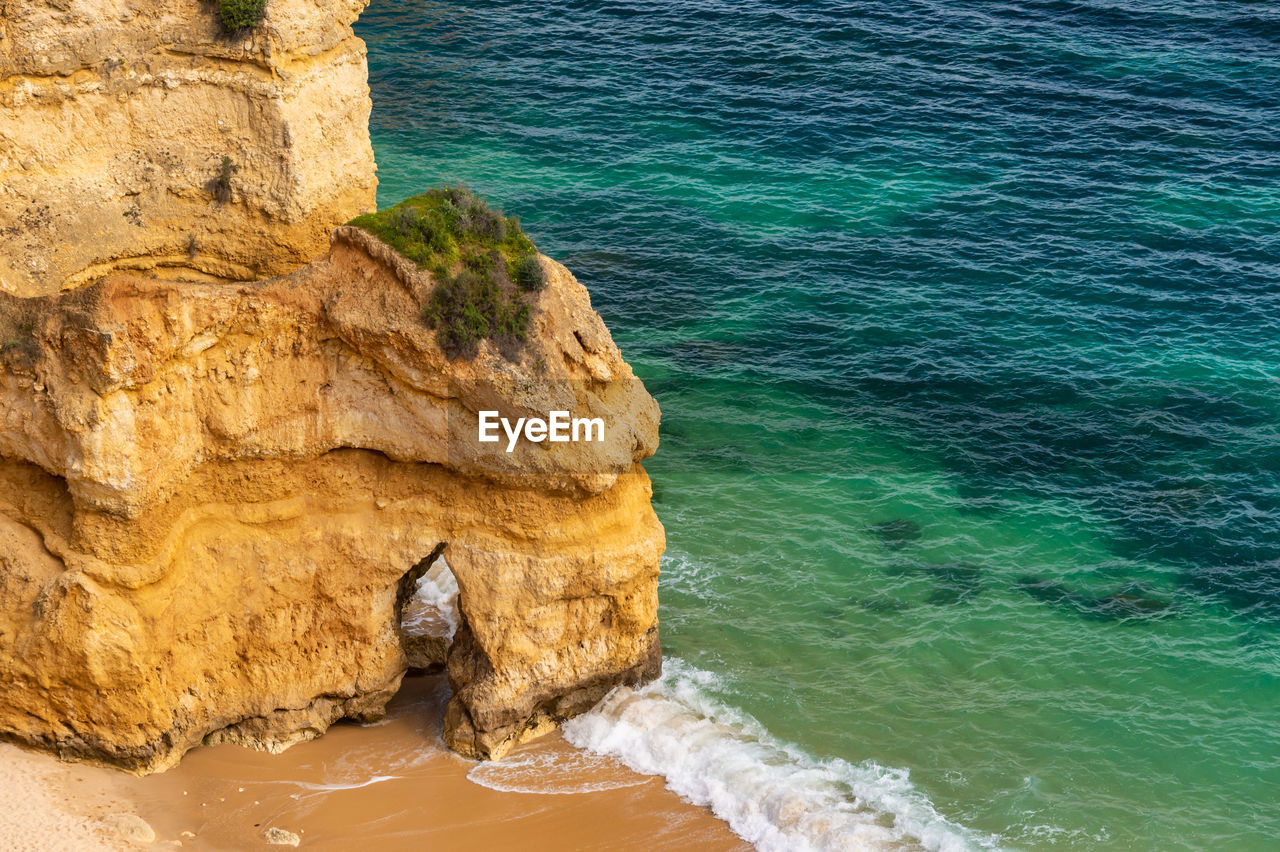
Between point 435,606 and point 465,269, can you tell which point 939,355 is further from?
point 465,269

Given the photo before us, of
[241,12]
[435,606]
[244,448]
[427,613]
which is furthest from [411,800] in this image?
[241,12]

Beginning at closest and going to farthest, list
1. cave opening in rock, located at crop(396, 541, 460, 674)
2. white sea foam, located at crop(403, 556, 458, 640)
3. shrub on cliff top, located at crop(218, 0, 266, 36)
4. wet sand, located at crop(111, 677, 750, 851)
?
wet sand, located at crop(111, 677, 750, 851)
shrub on cliff top, located at crop(218, 0, 266, 36)
cave opening in rock, located at crop(396, 541, 460, 674)
white sea foam, located at crop(403, 556, 458, 640)

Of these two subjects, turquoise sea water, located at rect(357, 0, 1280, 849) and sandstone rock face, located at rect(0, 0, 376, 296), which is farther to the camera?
turquoise sea water, located at rect(357, 0, 1280, 849)

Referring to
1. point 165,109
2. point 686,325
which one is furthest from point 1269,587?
point 165,109

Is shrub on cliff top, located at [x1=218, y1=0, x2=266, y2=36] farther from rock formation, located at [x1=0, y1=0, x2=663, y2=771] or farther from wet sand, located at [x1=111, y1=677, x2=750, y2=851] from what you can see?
wet sand, located at [x1=111, y1=677, x2=750, y2=851]

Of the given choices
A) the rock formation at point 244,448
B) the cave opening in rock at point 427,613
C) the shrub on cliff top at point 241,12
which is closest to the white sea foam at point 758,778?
the rock formation at point 244,448

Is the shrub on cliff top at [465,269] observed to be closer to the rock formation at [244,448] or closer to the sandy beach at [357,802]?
the rock formation at [244,448]

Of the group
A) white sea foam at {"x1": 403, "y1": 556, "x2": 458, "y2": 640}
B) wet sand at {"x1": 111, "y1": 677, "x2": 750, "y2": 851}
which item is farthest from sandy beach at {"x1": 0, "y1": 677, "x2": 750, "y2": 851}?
white sea foam at {"x1": 403, "y1": 556, "x2": 458, "y2": 640}

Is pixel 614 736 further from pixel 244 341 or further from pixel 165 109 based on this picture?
pixel 165 109
